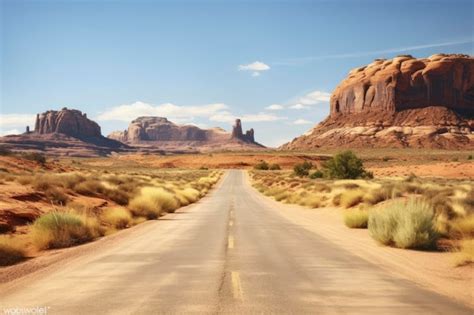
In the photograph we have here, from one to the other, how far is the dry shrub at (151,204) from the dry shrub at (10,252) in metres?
11.2

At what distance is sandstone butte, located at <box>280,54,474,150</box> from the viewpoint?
144000mm

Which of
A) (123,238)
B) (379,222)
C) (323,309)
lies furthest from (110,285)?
(379,222)

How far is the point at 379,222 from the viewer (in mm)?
14461

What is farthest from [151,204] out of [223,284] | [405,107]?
[405,107]

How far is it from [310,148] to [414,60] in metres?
52.0

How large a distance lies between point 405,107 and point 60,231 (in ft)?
528

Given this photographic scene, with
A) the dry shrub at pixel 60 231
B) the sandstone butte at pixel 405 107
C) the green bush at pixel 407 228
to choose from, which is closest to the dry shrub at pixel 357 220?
the green bush at pixel 407 228

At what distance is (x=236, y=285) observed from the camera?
825 cm

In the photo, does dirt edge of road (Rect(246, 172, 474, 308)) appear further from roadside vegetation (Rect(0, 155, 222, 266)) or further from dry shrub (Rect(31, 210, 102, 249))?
roadside vegetation (Rect(0, 155, 222, 266))

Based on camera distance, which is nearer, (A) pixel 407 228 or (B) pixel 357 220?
(A) pixel 407 228

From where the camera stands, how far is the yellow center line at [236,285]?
752 cm

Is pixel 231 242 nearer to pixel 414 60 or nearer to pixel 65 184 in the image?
pixel 65 184

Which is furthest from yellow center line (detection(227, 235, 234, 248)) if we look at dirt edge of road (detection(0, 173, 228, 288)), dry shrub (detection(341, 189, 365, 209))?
dry shrub (detection(341, 189, 365, 209))

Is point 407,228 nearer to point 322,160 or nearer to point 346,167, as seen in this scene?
point 346,167
